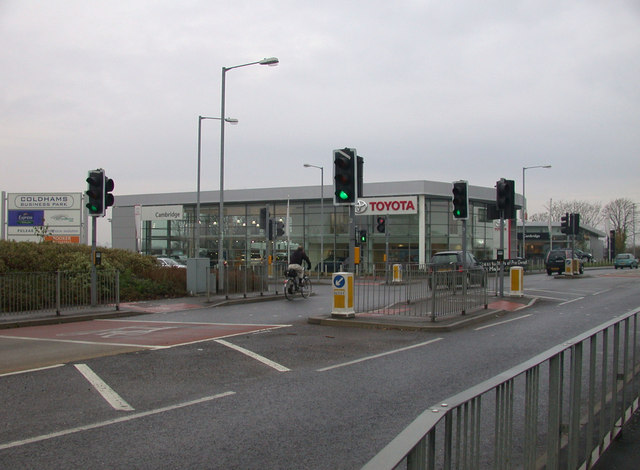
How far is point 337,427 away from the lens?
5836mm

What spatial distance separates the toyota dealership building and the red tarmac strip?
106ft

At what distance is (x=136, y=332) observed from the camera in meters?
13.0

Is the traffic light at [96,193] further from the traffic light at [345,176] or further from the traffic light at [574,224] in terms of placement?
the traffic light at [574,224]

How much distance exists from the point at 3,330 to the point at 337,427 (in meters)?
11.2

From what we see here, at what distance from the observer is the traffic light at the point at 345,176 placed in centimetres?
1405

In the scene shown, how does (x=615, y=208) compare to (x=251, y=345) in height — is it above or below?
above

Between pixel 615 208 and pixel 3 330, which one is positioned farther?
pixel 615 208

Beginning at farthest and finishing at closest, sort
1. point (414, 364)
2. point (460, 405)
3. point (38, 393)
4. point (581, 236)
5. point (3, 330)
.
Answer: point (581, 236)
point (3, 330)
point (414, 364)
point (38, 393)
point (460, 405)

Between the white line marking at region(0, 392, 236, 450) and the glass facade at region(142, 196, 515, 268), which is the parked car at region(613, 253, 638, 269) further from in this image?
the white line marking at region(0, 392, 236, 450)

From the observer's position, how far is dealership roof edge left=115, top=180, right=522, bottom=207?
50.6 meters

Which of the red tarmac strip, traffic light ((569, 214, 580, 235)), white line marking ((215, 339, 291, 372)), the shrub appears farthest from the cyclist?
traffic light ((569, 214, 580, 235))

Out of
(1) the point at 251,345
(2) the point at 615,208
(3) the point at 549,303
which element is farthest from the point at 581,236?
(1) the point at 251,345

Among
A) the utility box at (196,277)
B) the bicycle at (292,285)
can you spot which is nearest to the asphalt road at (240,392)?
the bicycle at (292,285)

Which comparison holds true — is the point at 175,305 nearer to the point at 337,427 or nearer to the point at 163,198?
the point at 337,427
